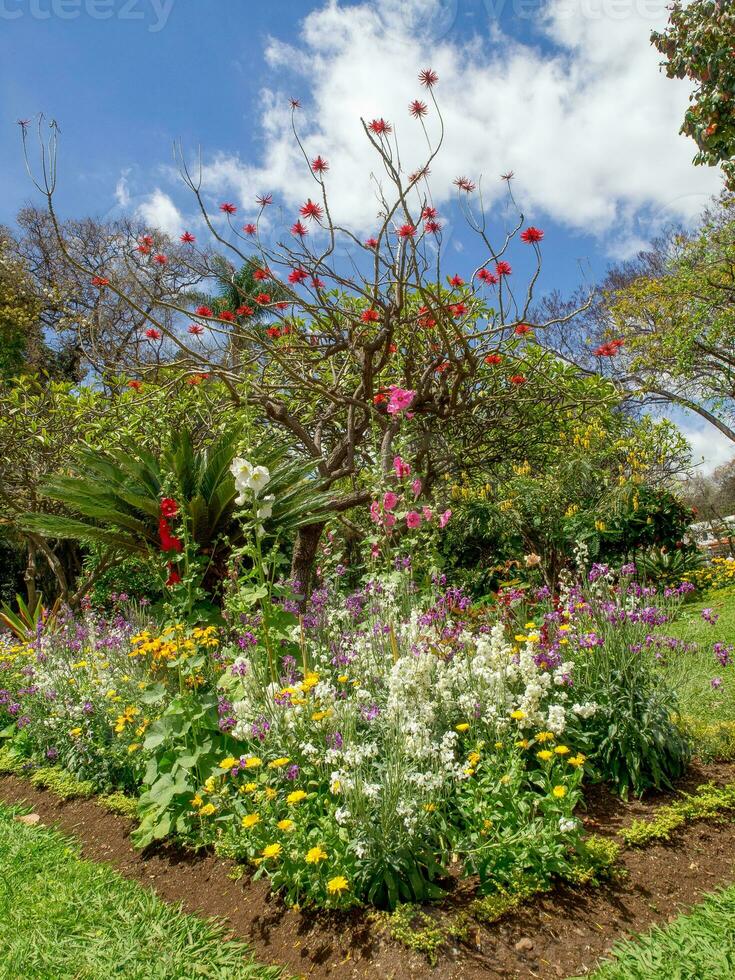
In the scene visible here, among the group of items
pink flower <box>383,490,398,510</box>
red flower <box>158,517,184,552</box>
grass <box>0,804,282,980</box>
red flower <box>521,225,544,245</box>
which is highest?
red flower <box>521,225,544,245</box>

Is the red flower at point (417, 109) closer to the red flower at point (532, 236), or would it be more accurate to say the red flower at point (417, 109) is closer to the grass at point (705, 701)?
the red flower at point (532, 236)

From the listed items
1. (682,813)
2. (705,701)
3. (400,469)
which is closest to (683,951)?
(682,813)

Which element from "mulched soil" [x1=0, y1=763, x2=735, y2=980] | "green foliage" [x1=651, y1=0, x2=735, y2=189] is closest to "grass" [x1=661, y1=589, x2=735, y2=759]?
"mulched soil" [x1=0, y1=763, x2=735, y2=980]

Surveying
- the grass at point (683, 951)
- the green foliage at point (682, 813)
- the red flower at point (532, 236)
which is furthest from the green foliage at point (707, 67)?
the grass at point (683, 951)

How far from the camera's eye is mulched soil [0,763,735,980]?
1854 millimetres

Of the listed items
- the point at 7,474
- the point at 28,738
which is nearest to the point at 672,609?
the point at 28,738

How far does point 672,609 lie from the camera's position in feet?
11.3

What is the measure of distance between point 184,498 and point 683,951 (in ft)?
9.53

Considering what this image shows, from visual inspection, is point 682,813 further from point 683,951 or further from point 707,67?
point 707,67

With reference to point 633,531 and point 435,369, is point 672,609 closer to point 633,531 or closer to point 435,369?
point 435,369

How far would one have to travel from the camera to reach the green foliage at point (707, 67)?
6.18 metres

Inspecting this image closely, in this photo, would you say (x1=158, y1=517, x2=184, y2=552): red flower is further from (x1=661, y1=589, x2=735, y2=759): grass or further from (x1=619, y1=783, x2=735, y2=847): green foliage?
(x1=661, y1=589, x2=735, y2=759): grass

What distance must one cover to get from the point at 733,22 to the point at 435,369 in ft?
14.9

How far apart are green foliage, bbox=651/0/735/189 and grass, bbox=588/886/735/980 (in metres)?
6.87
